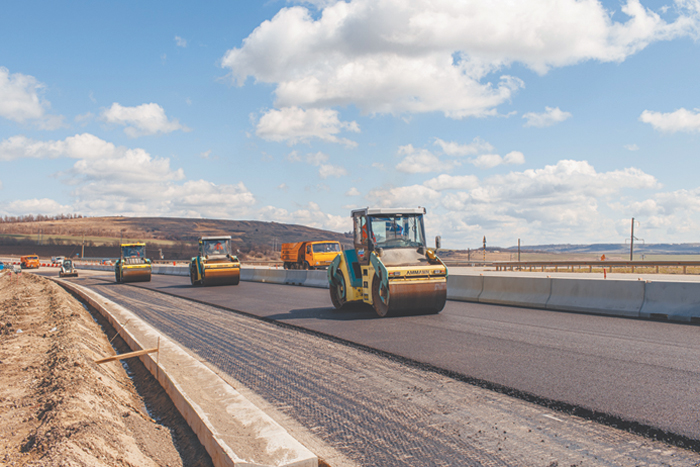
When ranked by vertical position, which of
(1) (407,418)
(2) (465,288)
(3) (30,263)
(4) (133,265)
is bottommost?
(3) (30,263)

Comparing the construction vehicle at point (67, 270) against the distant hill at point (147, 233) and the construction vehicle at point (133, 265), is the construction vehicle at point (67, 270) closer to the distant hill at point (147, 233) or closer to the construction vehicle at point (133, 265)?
the construction vehicle at point (133, 265)

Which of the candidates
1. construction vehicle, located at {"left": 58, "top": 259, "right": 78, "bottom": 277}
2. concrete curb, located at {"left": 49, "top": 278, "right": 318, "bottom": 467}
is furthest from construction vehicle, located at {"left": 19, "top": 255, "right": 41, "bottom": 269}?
concrete curb, located at {"left": 49, "top": 278, "right": 318, "bottom": 467}

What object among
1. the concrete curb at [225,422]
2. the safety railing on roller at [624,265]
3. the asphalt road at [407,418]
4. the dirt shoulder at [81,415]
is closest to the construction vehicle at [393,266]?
the asphalt road at [407,418]

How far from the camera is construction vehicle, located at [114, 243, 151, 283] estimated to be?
100 feet

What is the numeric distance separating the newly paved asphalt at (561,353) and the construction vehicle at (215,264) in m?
12.2

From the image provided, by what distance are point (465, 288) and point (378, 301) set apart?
5.50m

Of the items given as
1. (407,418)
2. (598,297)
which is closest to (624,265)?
(598,297)

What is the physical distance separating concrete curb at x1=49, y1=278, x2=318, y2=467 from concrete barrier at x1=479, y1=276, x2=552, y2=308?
10.1 metres

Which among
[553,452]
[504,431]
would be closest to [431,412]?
[504,431]

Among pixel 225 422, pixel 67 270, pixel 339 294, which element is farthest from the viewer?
pixel 67 270

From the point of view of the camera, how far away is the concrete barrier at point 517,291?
14070 millimetres

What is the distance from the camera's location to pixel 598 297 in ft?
41.5

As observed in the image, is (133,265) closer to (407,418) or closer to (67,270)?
(67,270)

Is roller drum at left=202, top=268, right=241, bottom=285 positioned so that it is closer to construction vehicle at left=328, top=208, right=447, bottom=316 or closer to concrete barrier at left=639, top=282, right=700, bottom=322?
construction vehicle at left=328, top=208, right=447, bottom=316
